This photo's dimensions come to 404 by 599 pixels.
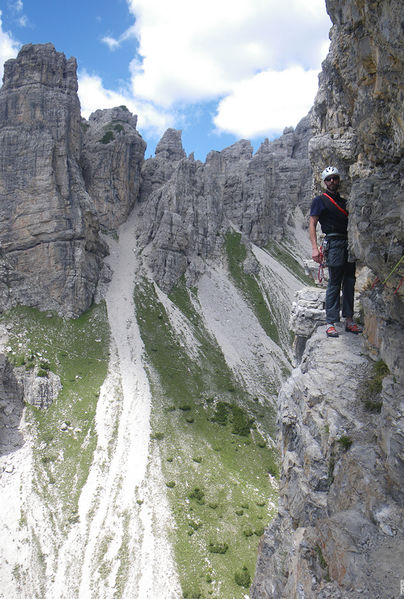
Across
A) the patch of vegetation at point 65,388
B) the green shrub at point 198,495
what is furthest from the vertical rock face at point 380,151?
the patch of vegetation at point 65,388

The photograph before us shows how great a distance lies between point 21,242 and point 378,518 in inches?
2845

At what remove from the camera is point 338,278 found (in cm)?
1149

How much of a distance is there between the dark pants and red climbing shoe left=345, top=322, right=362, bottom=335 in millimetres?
303

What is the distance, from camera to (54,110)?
70.2 m

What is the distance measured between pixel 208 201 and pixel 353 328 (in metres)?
90.9

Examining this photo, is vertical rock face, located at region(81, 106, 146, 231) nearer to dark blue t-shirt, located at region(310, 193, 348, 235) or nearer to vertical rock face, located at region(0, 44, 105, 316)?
vertical rock face, located at region(0, 44, 105, 316)

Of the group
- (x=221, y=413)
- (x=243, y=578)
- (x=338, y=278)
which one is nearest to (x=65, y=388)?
(x=221, y=413)

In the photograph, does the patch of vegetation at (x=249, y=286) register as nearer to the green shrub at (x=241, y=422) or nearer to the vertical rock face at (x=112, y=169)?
the green shrub at (x=241, y=422)

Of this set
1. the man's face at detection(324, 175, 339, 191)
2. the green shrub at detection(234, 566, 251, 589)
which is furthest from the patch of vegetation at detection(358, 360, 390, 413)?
the green shrub at detection(234, 566, 251, 589)

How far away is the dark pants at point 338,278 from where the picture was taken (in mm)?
10961

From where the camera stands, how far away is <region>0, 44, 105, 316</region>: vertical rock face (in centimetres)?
6550

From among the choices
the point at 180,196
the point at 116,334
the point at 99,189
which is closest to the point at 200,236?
the point at 180,196

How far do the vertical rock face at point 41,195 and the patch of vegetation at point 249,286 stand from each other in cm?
3725

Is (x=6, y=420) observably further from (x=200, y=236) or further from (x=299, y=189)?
(x=299, y=189)
